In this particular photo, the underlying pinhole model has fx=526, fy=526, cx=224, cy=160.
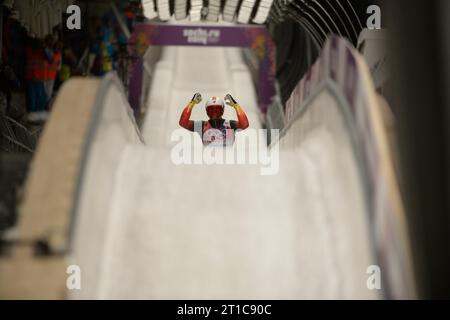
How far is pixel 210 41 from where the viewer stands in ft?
14.6

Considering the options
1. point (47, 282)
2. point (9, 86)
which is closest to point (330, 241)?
point (47, 282)

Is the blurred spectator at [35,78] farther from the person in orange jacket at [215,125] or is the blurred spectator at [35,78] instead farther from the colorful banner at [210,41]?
the colorful banner at [210,41]

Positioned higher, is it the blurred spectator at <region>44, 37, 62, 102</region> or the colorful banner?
the colorful banner

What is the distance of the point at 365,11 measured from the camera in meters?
2.97

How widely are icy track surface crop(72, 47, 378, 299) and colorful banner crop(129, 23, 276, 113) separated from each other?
2.11 metres

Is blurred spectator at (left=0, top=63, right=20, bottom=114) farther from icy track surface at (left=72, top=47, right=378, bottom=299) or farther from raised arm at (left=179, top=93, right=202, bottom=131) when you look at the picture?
icy track surface at (left=72, top=47, right=378, bottom=299)

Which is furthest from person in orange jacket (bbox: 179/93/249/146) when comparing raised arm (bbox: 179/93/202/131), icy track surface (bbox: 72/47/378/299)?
icy track surface (bbox: 72/47/378/299)

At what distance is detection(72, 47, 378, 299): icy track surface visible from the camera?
1.83 metres

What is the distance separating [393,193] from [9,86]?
251 cm

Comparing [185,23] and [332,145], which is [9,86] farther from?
[332,145]

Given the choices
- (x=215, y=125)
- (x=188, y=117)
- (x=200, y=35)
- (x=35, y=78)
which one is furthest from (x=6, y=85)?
(x=200, y=35)

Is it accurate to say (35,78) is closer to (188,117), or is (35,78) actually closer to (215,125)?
(188,117)

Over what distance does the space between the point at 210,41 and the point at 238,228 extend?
9.04ft

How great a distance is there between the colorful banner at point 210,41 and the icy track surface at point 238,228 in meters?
2.11
